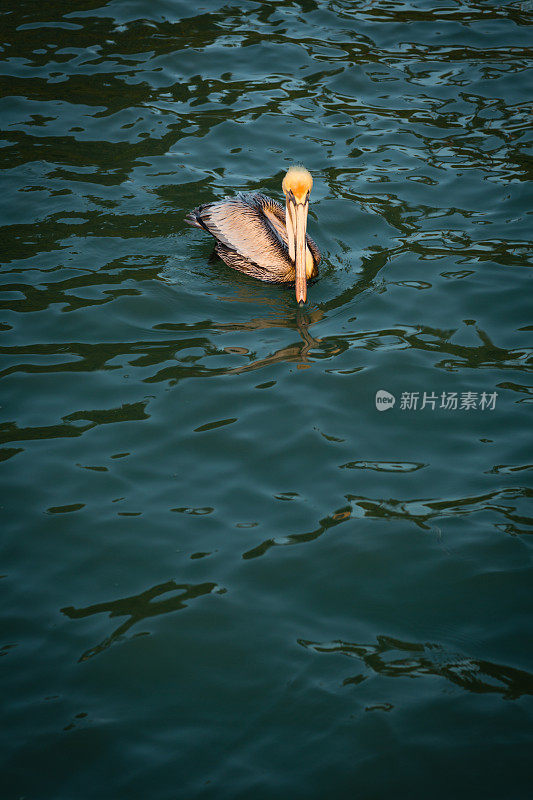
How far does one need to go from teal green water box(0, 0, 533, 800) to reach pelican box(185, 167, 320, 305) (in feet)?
0.49

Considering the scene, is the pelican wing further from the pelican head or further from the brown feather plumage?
the pelican head

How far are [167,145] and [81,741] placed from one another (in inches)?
241

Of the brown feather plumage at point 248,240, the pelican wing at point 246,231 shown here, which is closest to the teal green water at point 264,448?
the brown feather plumage at point 248,240

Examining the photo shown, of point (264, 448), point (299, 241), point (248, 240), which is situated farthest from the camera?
point (248, 240)

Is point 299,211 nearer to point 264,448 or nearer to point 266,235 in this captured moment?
point 266,235

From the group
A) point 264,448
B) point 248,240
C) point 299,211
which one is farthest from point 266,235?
point 264,448

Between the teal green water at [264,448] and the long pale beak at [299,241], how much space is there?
15 cm

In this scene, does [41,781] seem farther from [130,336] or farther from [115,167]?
[115,167]

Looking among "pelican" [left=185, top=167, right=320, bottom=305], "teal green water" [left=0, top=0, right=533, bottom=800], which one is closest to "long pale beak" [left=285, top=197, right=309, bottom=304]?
"pelican" [left=185, top=167, right=320, bottom=305]

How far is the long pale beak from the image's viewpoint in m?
5.57

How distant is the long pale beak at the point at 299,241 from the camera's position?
18.3 ft

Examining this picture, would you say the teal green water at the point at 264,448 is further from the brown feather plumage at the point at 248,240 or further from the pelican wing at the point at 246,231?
the pelican wing at the point at 246,231

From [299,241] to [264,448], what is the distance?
6.51ft

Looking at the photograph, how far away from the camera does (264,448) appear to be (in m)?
4.23
